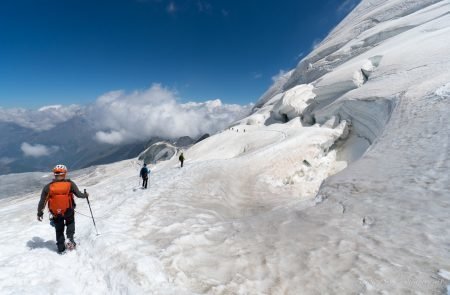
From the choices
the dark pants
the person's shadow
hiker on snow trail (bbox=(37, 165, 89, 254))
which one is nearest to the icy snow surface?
the person's shadow

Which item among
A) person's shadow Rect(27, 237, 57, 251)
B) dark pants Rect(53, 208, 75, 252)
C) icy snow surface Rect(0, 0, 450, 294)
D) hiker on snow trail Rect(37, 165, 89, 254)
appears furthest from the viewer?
person's shadow Rect(27, 237, 57, 251)

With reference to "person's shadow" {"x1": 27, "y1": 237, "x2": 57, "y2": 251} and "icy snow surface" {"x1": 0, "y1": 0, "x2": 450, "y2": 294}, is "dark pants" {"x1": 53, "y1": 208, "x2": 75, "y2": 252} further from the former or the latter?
"person's shadow" {"x1": 27, "y1": 237, "x2": 57, "y2": 251}

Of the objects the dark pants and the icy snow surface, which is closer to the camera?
the icy snow surface

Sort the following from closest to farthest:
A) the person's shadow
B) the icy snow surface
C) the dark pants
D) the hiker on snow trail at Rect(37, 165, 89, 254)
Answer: the icy snow surface, the hiker on snow trail at Rect(37, 165, 89, 254), the dark pants, the person's shadow

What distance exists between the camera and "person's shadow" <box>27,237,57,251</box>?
1010 centimetres

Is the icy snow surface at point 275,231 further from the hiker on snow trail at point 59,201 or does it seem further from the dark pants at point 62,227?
the hiker on snow trail at point 59,201

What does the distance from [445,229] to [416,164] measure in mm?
5333

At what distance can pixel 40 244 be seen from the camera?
10570mm

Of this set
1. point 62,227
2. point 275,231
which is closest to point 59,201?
point 62,227

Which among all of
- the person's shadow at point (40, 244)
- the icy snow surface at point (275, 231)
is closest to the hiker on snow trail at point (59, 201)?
the icy snow surface at point (275, 231)

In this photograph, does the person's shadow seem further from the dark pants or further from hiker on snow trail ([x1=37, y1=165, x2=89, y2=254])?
hiker on snow trail ([x1=37, y1=165, x2=89, y2=254])

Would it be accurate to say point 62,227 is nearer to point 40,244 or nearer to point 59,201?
point 59,201

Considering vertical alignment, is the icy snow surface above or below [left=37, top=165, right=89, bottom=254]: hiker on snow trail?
below

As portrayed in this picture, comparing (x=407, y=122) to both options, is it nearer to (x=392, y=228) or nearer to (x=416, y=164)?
(x=416, y=164)
